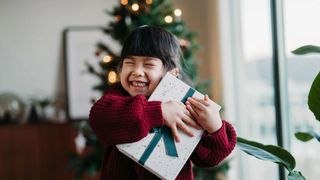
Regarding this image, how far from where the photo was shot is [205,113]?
81cm

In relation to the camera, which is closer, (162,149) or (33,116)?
(162,149)

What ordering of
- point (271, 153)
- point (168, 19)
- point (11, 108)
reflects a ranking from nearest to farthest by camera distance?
point (271, 153) < point (168, 19) < point (11, 108)

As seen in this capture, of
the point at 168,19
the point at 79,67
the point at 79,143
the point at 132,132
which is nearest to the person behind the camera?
the point at 132,132

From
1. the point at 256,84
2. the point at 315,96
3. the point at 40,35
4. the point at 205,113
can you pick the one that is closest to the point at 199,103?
the point at 205,113

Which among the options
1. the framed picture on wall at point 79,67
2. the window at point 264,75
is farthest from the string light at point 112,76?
the framed picture on wall at point 79,67

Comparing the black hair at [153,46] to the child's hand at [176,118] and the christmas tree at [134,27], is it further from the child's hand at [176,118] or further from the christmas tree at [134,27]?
the christmas tree at [134,27]

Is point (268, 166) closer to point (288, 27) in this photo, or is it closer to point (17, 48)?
point (288, 27)

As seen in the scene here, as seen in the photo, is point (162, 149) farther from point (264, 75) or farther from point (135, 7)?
point (264, 75)

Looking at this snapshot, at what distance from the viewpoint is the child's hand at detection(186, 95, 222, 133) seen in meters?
0.81

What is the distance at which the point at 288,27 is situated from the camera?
2.04 metres

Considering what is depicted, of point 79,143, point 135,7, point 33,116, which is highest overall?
point 135,7

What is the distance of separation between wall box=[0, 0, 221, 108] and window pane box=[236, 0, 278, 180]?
2.24ft

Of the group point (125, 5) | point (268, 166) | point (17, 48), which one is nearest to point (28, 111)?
point (17, 48)

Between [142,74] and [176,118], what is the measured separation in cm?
14
